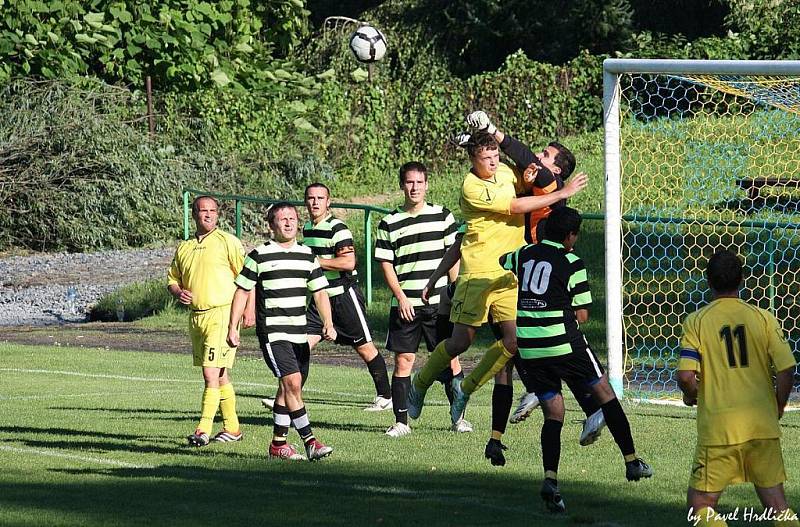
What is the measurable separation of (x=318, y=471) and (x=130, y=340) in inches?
404

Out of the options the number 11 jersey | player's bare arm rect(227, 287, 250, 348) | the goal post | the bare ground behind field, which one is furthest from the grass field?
the bare ground behind field

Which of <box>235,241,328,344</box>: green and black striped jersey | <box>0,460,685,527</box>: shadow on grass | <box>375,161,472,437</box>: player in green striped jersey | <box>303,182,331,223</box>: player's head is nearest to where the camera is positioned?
<box>0,460,685,527</box>: shadow on grass

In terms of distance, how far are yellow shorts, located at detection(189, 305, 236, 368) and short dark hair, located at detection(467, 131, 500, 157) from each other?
217cm

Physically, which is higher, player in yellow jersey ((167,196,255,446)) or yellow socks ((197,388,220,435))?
player in yellow jersey ((167,196,255,446))

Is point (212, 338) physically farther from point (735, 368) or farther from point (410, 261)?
point (735, 368)

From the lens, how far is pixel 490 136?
964 cm

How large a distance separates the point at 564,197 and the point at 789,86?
4879mm

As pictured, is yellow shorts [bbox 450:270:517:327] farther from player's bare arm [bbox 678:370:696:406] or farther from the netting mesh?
the netting mesh

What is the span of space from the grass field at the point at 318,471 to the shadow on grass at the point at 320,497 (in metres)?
0.01

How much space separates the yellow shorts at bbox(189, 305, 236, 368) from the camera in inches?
409

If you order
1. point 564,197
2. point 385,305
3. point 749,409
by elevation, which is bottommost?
point 385,305

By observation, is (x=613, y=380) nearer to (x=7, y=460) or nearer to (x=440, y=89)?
(x=7, y=460)

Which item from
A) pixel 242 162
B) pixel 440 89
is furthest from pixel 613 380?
pixel 440 89

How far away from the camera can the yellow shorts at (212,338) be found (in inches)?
409
